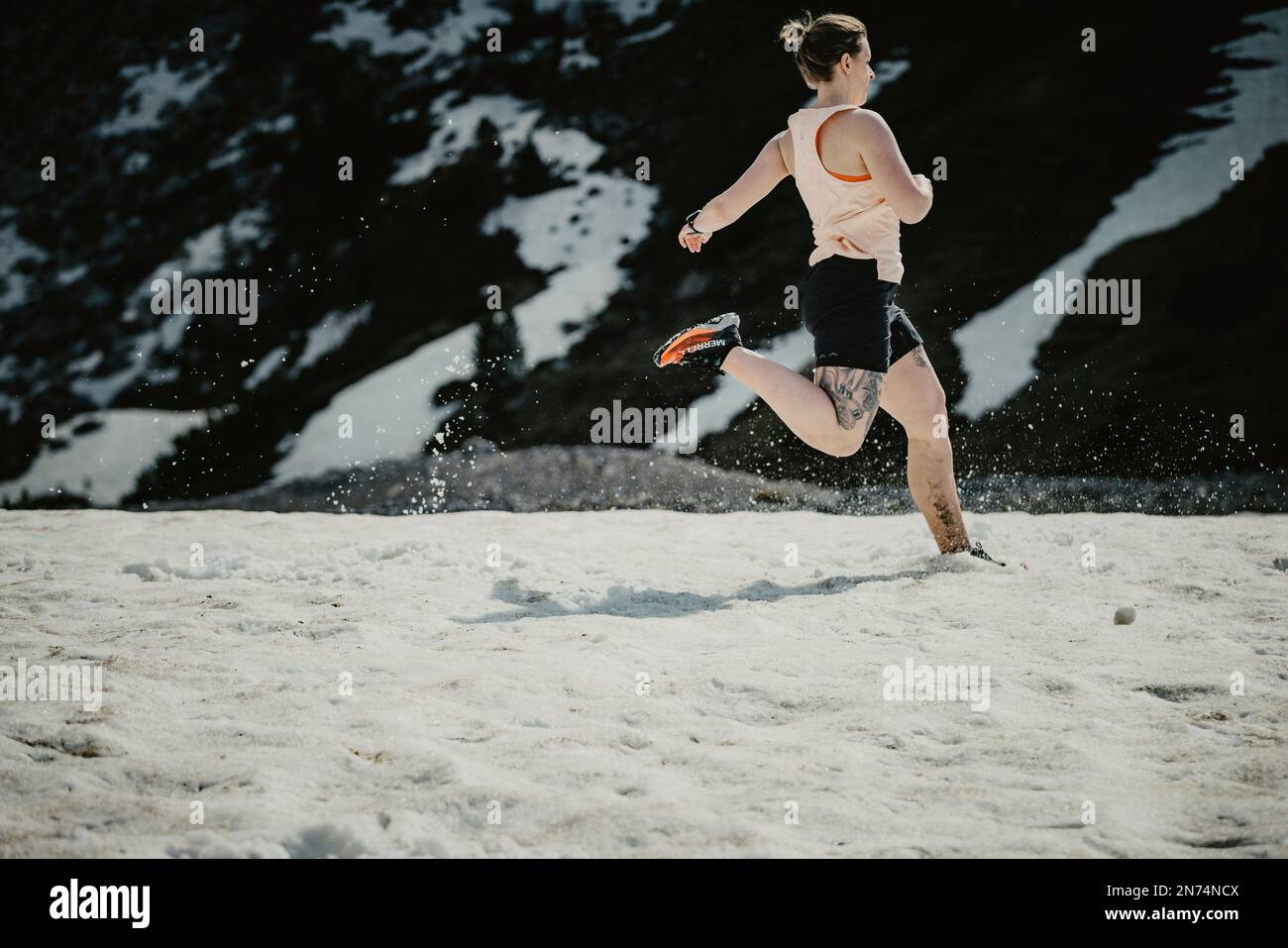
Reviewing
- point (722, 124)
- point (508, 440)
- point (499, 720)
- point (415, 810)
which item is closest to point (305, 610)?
point (499, 720)

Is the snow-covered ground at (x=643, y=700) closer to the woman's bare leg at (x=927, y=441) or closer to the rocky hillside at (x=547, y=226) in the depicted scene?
the woman's bare leg at (x=927, y=441)

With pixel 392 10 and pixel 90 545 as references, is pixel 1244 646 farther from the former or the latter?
pixel 392 10

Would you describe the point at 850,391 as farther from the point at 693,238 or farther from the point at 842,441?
the point at 693,238

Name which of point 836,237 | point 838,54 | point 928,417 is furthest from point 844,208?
point 928,417

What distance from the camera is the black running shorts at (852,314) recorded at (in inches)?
187

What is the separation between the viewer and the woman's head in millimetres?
4594

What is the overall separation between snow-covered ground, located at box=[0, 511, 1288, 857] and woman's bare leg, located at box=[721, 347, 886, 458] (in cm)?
74

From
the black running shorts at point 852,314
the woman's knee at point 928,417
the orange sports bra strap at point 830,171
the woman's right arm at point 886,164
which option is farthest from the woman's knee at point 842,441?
the orange sports bra strap at point 830,171

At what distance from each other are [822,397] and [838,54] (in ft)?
4.71

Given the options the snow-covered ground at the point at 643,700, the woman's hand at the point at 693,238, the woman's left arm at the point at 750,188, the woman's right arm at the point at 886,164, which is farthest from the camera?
the woman's hand at the point at 693,238

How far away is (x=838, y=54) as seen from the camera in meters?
4.59

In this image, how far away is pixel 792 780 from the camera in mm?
2873

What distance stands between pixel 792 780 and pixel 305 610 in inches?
97.8

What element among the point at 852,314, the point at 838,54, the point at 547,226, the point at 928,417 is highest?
the point at 547,226
